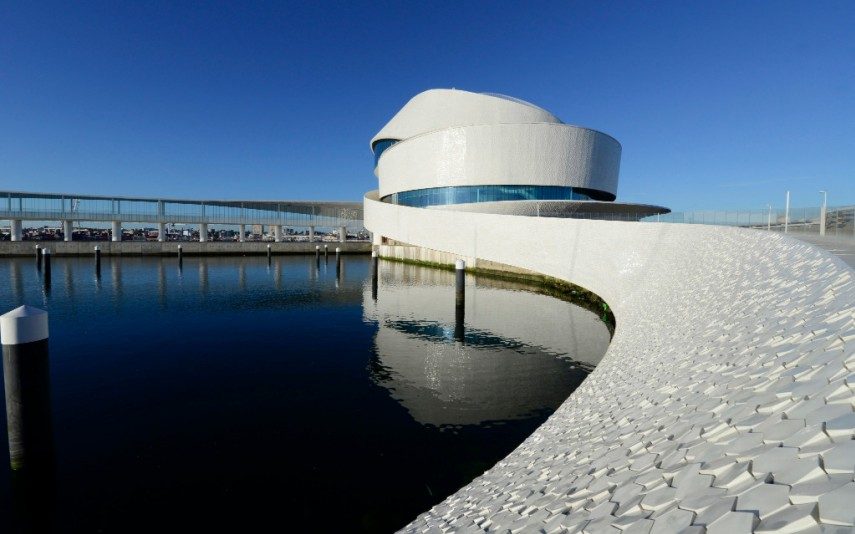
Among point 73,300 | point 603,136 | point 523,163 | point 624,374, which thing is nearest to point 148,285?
point 73,300

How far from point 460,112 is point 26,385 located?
40407mm

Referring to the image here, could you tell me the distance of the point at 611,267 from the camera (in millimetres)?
15297

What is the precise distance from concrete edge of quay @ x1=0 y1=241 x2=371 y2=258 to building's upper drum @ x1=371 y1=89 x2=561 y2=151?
48.0ft

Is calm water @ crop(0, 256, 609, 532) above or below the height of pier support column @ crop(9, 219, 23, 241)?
below

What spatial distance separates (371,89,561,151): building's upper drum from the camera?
39.7m

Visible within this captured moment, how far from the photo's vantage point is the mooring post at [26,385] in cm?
472

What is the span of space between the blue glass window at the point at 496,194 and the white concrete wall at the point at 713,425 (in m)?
26.7

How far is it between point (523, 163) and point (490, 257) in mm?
11979

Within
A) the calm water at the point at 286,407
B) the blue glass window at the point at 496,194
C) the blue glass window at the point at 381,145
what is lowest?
the calm water at the point at 286,407

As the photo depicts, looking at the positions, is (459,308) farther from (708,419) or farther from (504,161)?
(504,161)

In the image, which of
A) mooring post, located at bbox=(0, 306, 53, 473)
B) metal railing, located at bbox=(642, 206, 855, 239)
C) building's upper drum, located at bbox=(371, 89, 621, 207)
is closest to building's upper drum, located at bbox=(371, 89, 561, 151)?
building's upper drum, located at bbox=(371, 89, 621, 207)

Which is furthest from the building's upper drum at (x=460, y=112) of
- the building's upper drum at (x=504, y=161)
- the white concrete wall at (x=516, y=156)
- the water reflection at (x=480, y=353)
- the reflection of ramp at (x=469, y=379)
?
the reflection of ramp at (x=469, y=379)

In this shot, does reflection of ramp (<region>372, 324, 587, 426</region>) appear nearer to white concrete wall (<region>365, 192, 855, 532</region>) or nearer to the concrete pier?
white concrete wall (<region>365, 192, 855, 532</region>)

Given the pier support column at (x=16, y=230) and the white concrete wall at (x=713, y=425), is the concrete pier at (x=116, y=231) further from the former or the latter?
the white concrete wall at (x=713, y=425)
